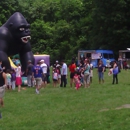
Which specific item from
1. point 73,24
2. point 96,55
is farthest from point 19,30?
point 73,24

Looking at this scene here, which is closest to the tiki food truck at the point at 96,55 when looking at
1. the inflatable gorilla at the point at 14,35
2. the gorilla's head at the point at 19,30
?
the inflatable gorilla at the point at 14,35

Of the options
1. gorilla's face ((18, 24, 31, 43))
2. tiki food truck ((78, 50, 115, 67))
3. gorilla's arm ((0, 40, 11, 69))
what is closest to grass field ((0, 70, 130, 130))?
gorilla's arm ((0, 40, 11, 69))

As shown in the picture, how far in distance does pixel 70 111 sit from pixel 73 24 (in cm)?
4541

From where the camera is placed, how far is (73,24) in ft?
196

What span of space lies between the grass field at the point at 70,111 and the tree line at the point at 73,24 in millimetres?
31666

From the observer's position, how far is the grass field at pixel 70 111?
11381mm

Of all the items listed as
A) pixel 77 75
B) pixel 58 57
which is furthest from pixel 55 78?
pixel 58 57

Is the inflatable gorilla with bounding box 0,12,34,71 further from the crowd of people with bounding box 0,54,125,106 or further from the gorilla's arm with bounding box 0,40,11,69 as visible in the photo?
the crowd of people with bounding box 0,54,125,106

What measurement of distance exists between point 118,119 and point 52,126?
1698 mm

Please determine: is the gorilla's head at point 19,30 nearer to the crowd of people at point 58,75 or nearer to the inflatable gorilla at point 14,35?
the inflatable gorilla at point 14,35

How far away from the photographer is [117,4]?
5131cm

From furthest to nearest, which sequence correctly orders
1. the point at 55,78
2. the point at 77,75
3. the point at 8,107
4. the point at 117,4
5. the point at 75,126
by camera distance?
the point at 117,4
the point at 55,78
the point at 77,75
the point at 8,107
the point at 75,126

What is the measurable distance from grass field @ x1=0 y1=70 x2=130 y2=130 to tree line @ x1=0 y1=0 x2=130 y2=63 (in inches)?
1247

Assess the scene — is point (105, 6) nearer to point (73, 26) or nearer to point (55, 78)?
point (73, 26)
